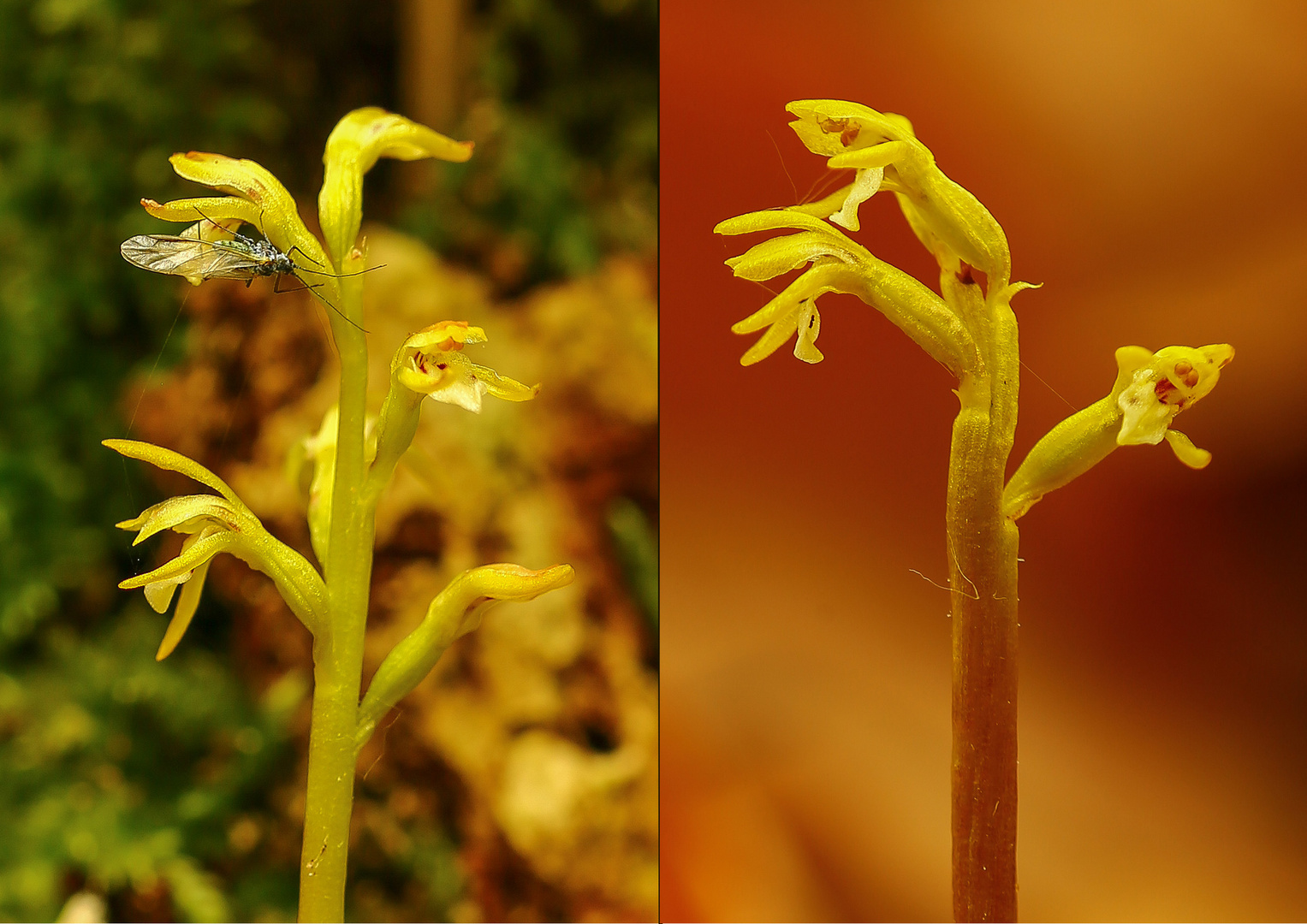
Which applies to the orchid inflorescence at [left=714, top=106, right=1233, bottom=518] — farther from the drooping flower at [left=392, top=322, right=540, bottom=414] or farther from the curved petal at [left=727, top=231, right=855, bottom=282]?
the drooping flower at [left=392, top=322, right=540, bottom=414]

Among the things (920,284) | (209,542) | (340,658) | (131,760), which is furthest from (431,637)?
(131,760)

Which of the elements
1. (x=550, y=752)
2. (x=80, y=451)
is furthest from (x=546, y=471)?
(x=80, y=451)

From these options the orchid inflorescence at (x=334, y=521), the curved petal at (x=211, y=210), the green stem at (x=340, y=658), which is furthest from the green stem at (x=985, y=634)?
the curved petal at (x=211, y=210)

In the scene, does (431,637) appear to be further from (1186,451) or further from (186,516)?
(1186,451)

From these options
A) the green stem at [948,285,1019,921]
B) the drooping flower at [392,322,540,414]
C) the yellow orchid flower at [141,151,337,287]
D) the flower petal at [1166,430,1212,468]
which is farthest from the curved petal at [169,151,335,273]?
the flower petal at [1166,430,1212,468]

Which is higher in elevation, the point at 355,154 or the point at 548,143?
the point at 548,143

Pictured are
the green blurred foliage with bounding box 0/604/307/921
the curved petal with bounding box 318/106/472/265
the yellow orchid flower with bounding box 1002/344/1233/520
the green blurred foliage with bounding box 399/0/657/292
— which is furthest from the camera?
the green blurred foliage with bounding box 399/0/657/292

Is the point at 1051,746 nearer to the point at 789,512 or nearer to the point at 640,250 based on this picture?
the point at 789,512
